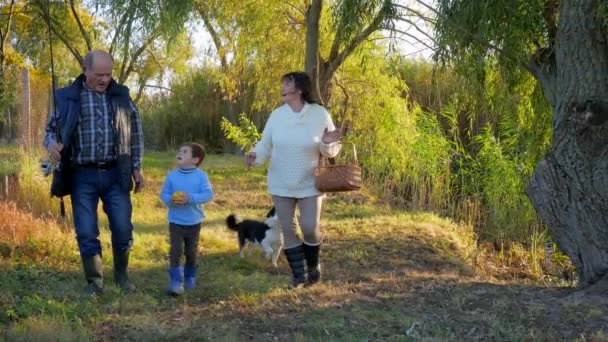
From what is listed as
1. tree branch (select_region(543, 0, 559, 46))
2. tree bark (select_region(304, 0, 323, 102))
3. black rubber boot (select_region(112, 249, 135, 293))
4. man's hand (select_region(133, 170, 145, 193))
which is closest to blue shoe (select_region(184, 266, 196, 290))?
black rubber boot (select_region(112, 249, 135, 293))

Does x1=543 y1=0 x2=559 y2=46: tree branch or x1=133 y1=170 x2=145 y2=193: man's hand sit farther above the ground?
x1=543 y1=0 x2=559 y2=46: tree branch

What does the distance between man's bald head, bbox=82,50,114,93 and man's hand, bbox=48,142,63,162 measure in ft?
1.74

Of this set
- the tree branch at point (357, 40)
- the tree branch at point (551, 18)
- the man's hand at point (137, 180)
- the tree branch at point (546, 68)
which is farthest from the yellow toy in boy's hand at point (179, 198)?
the tree branch at point (551, 18)

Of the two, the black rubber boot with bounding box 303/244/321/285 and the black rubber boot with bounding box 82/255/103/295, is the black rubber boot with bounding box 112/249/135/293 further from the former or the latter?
the black rubber boot with bounding box 303/244/321/285

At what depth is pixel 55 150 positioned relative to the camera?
4.66 meters

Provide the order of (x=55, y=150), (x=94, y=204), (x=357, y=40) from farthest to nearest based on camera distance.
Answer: (x=357, y=40)
(x=94, y=204)
(x=55, y=150)

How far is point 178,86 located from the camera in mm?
24016

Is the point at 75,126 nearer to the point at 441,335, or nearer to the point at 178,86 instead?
the point at 441,335

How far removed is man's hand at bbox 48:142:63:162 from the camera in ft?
15.3

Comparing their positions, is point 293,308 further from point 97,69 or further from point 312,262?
point 97,69

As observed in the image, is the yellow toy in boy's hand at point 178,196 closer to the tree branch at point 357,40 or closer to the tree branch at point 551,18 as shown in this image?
the tree branch at point 357,40

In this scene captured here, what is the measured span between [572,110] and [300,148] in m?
2.26

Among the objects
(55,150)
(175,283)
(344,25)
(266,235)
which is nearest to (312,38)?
(344,25)

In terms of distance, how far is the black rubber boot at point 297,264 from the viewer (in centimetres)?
536
